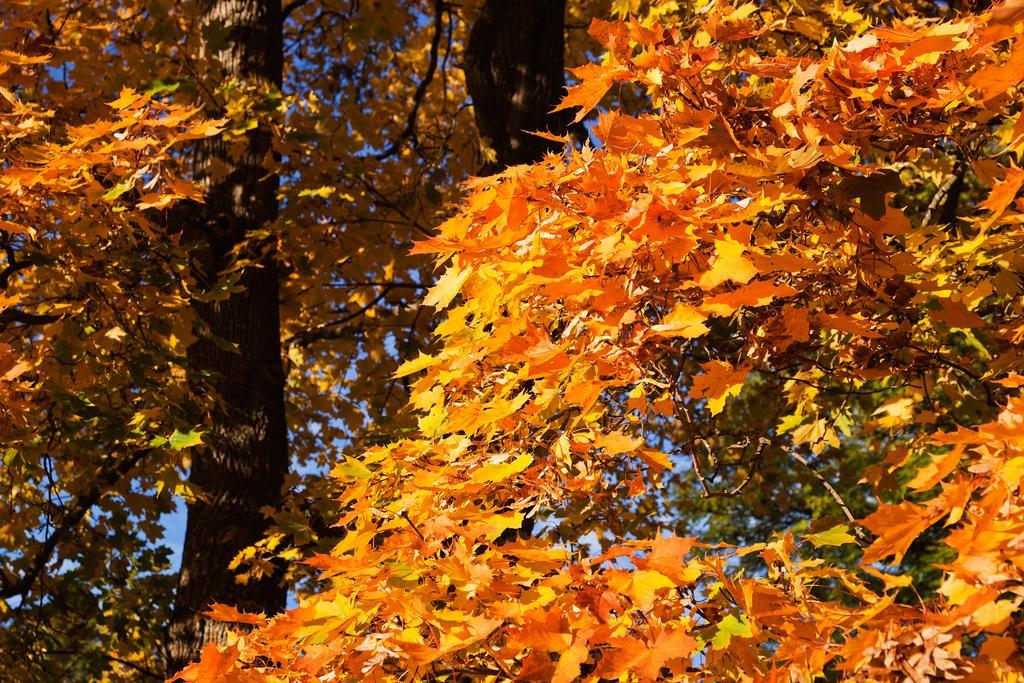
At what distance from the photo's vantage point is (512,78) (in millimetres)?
5012

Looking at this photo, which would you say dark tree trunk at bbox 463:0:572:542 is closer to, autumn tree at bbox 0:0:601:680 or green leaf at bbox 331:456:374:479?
autumn tree at bbox 0:0:601:680

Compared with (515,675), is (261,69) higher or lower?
higher

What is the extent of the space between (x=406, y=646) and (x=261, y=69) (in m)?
5.68

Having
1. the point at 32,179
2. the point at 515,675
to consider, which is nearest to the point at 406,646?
the point at 515,675

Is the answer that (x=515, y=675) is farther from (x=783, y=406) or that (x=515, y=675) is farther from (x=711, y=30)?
(x=783, y=406)

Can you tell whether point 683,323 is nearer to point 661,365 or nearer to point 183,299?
point 661,365

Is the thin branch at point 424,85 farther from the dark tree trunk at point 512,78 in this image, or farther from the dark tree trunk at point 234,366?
the dark tree trunk at point 512,78

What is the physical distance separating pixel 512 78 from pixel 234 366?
8.86 feet

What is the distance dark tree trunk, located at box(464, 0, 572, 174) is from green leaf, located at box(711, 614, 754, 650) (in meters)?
3.22

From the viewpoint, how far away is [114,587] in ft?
23.2

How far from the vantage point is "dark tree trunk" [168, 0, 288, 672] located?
17.7 ft

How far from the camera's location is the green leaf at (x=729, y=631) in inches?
82.6

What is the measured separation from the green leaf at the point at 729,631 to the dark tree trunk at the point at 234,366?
3597 mm

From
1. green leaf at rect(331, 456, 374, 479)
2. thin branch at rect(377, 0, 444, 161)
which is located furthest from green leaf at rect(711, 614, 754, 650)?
thin branch at rect(377, 0, 444, 161)
